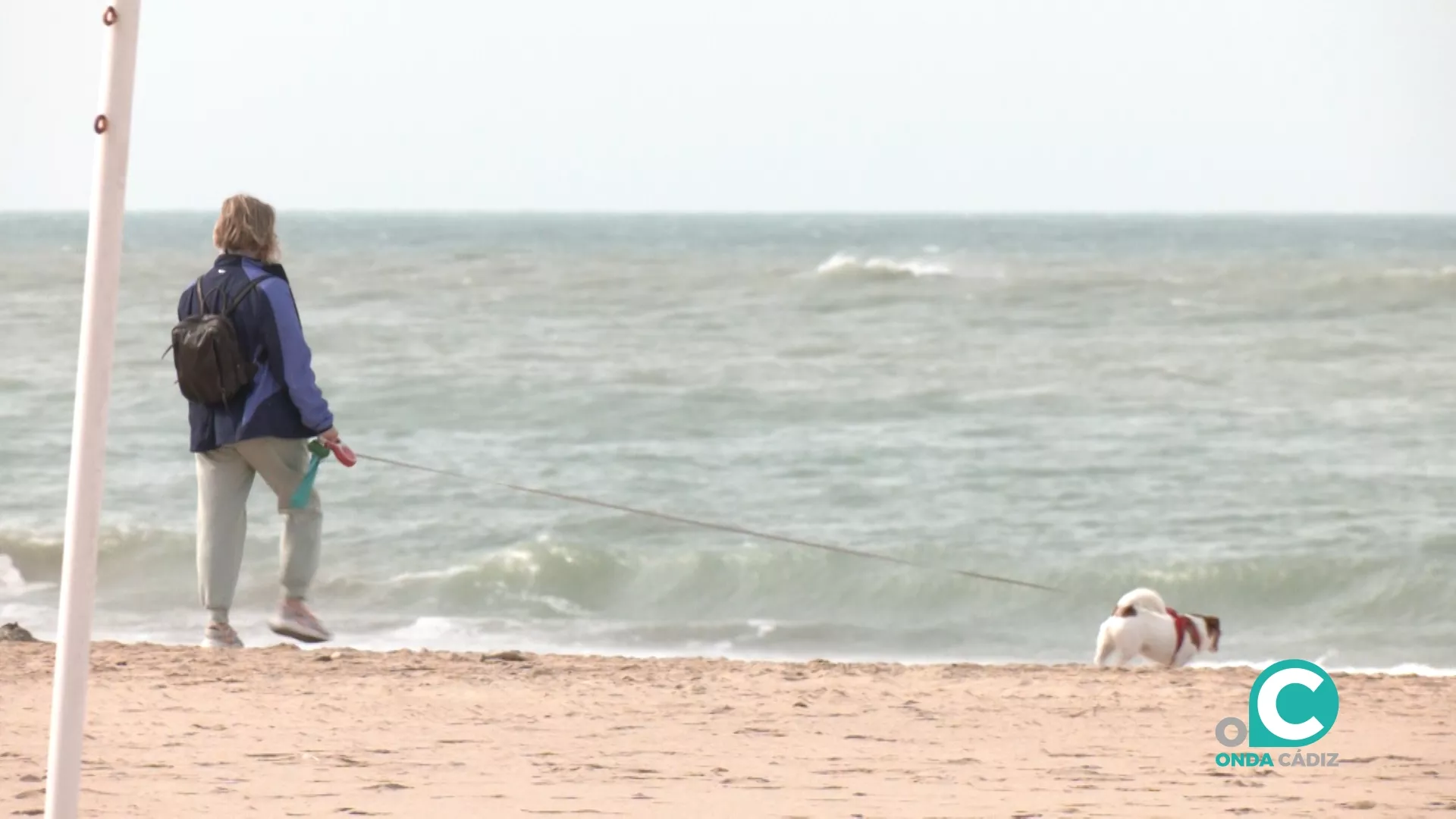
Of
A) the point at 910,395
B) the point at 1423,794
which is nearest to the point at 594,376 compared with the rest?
the point at 910,395

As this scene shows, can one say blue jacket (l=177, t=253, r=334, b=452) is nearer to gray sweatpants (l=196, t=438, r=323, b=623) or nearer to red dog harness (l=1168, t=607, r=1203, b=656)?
gray sweatpants (l=196, t=438, r=323, b=623)

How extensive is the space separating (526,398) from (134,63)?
1177cm

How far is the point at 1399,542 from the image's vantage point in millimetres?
9219

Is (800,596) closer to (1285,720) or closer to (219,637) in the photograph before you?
(219,637)

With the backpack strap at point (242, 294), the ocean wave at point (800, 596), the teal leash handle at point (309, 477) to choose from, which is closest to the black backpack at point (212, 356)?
the backpack strap at point (242, 294)

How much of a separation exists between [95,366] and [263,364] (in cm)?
264

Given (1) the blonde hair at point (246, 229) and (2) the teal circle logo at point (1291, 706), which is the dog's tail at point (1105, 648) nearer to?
(2) the teal circle logo at point (1291, 706)

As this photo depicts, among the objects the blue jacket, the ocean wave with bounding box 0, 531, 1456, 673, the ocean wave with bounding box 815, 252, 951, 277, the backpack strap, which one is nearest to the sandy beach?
the blue jacket

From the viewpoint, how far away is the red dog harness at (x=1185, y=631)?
5969 millimetres

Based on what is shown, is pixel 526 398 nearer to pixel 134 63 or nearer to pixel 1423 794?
pixel 1423 794

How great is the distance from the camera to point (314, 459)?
5156 mm

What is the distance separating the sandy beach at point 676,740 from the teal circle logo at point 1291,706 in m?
0.06

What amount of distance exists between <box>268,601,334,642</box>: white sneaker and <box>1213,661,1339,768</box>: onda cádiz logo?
9.70 feet

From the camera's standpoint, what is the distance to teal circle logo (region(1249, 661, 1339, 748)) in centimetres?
467
